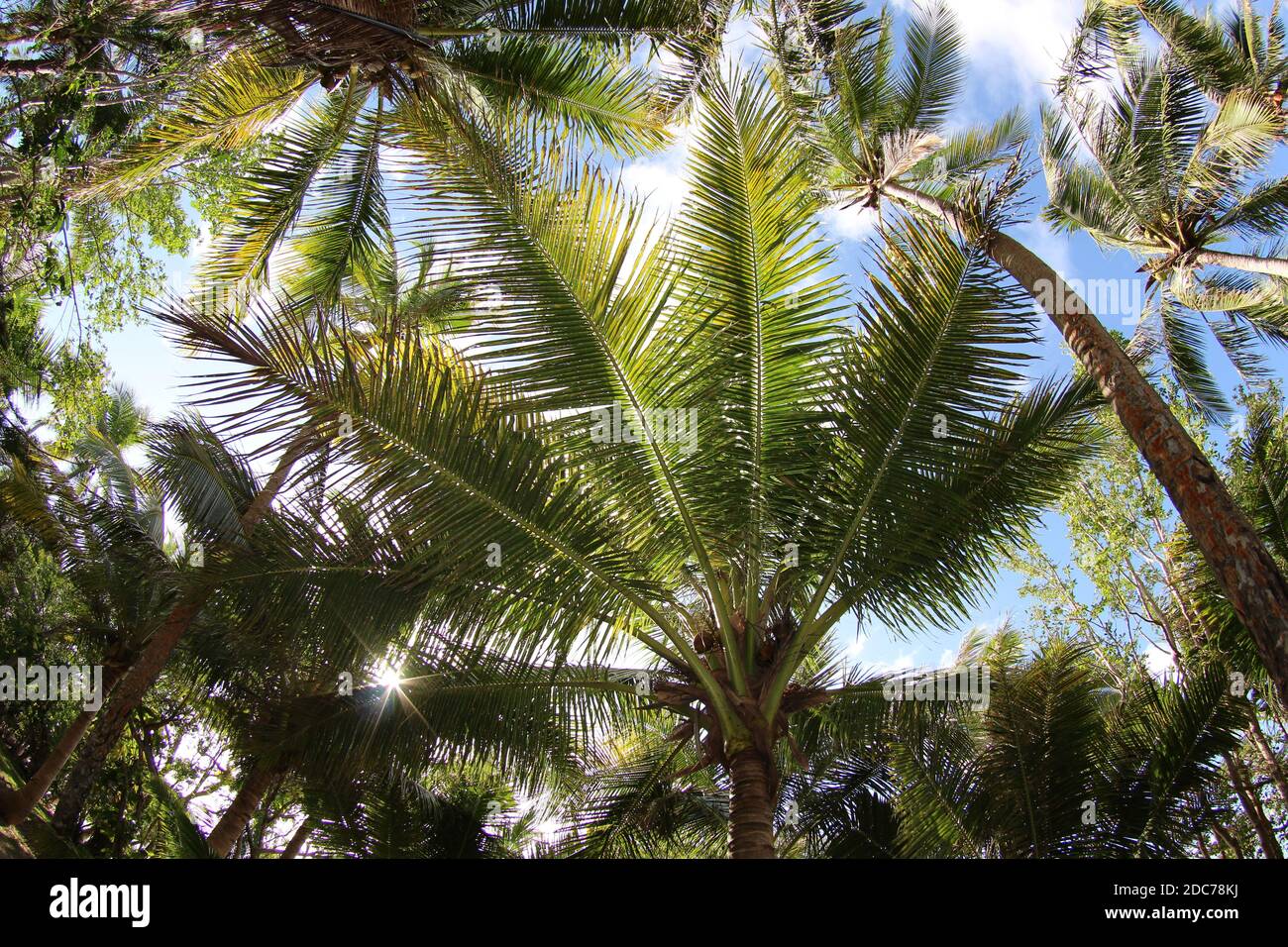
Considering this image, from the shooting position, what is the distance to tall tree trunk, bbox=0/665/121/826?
9383 millimetres

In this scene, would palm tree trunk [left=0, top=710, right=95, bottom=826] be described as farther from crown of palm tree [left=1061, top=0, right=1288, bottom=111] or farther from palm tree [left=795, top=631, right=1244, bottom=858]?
crown of palm tree [left=1061, top=0, right=1288, bottom=111]

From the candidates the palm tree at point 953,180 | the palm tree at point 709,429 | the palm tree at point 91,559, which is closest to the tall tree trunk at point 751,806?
the palm tree at point 709,429

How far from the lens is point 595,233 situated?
5379 millimetres

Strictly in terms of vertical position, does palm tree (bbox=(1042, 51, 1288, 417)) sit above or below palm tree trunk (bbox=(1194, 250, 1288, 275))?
above

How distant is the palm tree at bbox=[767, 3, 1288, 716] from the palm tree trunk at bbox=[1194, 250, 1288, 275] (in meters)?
2.50

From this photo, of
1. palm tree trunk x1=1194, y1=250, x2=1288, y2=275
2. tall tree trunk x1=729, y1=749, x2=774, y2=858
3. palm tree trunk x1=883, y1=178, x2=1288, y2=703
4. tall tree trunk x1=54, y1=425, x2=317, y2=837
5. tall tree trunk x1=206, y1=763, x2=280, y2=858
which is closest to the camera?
palm tree trunk x1=883, y1=178, x2=1288, y2=703

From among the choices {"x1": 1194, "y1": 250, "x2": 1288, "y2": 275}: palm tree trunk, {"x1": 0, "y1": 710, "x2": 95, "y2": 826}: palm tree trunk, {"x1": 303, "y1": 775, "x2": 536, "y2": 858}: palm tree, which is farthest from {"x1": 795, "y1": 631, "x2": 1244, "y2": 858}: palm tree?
{"x1": 0, "y1": 710, "x2": 95, "y2": 826}: palm tree trunk

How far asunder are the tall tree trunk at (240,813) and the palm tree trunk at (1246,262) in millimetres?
10303

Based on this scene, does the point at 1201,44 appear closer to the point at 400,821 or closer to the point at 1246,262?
the point at 1246,262

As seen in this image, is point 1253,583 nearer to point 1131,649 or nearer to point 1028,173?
point 1028,173

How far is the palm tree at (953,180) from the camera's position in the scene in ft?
→ 15.6

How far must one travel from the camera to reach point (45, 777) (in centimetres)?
1001
